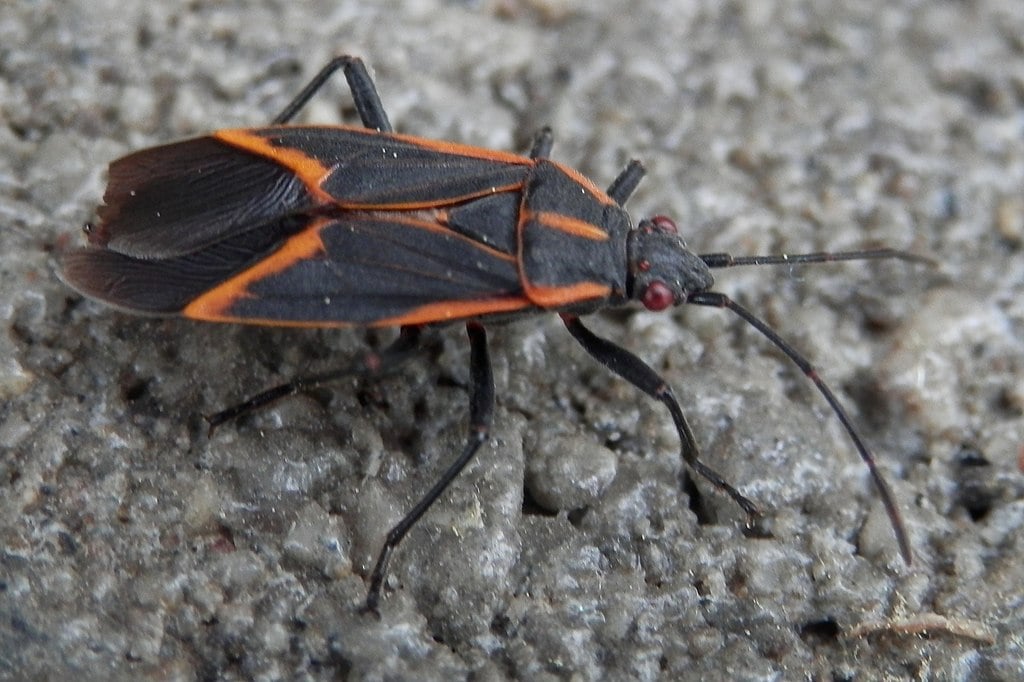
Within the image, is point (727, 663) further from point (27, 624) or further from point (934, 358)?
A: point (27, 624)

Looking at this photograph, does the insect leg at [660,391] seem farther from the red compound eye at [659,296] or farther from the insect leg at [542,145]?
the insect leg at [542,145]

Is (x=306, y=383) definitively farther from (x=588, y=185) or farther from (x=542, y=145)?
(x=542, y=145)

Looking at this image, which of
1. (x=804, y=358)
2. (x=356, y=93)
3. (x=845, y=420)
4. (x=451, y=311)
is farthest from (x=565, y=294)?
(x=356, y=93)

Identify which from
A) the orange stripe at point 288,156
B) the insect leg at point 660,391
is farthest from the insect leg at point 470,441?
the orange stripe at point 288,156

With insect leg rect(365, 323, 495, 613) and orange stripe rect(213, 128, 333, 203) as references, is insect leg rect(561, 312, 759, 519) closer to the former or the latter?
insect leg rect(365, 323, 495, 613)

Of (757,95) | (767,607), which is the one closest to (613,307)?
(767,607)

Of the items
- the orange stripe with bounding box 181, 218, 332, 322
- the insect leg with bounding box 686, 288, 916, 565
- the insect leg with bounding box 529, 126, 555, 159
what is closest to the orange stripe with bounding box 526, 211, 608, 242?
the insect leg with bounding box 686, 288, 916, 565
